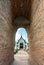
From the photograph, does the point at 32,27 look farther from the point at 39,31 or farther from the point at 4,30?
the point at 39,31

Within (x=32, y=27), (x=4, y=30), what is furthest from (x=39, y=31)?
(x=32, y=27)

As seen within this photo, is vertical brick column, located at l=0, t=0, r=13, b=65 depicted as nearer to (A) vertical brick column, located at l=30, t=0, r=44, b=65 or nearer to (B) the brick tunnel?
(B) the brick tunnel

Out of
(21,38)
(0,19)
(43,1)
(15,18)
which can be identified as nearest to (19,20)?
(15,18)

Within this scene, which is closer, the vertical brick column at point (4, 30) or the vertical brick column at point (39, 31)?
the vertical brick column at point (39, 31)

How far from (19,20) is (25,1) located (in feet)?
7.10

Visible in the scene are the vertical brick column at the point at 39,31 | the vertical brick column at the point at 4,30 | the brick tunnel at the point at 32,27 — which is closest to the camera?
the vertical brick column at the point at 39,31

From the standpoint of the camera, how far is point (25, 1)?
17.5 ft

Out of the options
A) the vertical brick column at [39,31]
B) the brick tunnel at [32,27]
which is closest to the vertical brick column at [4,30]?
the brick tunnel at [32,27]

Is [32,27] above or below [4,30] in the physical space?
above

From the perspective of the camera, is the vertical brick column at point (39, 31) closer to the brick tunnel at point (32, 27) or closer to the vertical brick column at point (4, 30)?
the brick tunnel at point (32, 27)

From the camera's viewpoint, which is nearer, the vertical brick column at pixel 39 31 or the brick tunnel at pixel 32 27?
the vertical brick column at pixel 39 31

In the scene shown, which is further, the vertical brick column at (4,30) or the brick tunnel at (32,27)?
the vertical brick column at (4,30)

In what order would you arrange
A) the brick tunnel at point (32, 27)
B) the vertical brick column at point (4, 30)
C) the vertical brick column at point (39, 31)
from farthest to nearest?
1. the vertical brick column at point (4, 30)
2. the brick tunnel at point (32, 27)
3. the vertical brick column at point (39, 31)

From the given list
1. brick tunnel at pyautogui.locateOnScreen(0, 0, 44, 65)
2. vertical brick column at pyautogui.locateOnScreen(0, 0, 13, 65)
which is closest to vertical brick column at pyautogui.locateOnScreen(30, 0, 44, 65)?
brick tunnel at pyautogui.locateOnScreen(0, 0, 44, 65)
